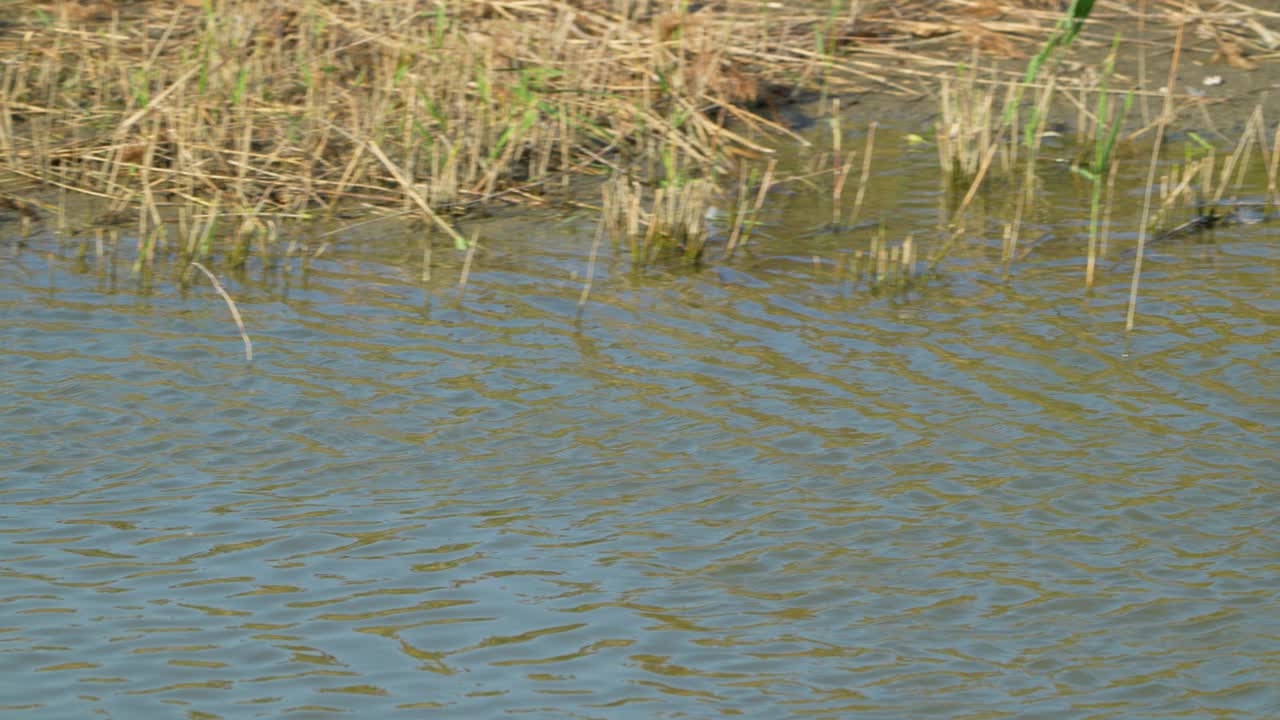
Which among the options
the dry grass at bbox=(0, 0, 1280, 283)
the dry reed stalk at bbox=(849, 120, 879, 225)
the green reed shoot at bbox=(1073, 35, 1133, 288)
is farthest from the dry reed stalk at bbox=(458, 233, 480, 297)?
the green reed shoot at bbox=(1073, 35, 1133, 288)

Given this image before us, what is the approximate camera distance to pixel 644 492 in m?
4.52

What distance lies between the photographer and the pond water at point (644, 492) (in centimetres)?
351

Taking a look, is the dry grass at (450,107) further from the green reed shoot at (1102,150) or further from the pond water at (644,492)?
the pond water at (644,492)

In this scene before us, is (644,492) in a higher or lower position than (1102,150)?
lower

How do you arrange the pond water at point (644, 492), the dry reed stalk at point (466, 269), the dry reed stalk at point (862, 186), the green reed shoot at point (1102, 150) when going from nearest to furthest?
the pond water at point (644, 492)
the dry reed stalk at point (466, 269)
the green reed shoot at point (1102, 150)
the dry reed stalk at point (862, 186)

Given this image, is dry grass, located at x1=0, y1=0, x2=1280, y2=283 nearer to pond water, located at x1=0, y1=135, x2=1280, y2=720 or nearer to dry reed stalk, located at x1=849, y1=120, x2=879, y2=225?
dry reed stalk, located at x1=849, y1=120, x2=879, y2=225

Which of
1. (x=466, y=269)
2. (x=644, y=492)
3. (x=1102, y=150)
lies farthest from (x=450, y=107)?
(x=644, y=492)

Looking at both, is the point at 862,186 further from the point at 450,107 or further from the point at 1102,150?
the point at 450,107

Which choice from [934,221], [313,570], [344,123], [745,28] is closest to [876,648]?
[313,570]

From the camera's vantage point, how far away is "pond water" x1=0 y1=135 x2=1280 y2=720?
351 centimetres

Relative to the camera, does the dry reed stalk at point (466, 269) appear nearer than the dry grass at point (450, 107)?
Yes

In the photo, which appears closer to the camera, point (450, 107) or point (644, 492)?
point (644, 492)

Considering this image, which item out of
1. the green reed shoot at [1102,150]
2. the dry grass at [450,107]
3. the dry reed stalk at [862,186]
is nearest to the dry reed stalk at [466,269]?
the dry grass at [450,107]

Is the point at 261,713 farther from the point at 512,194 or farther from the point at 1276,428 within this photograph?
the point at 512,194
